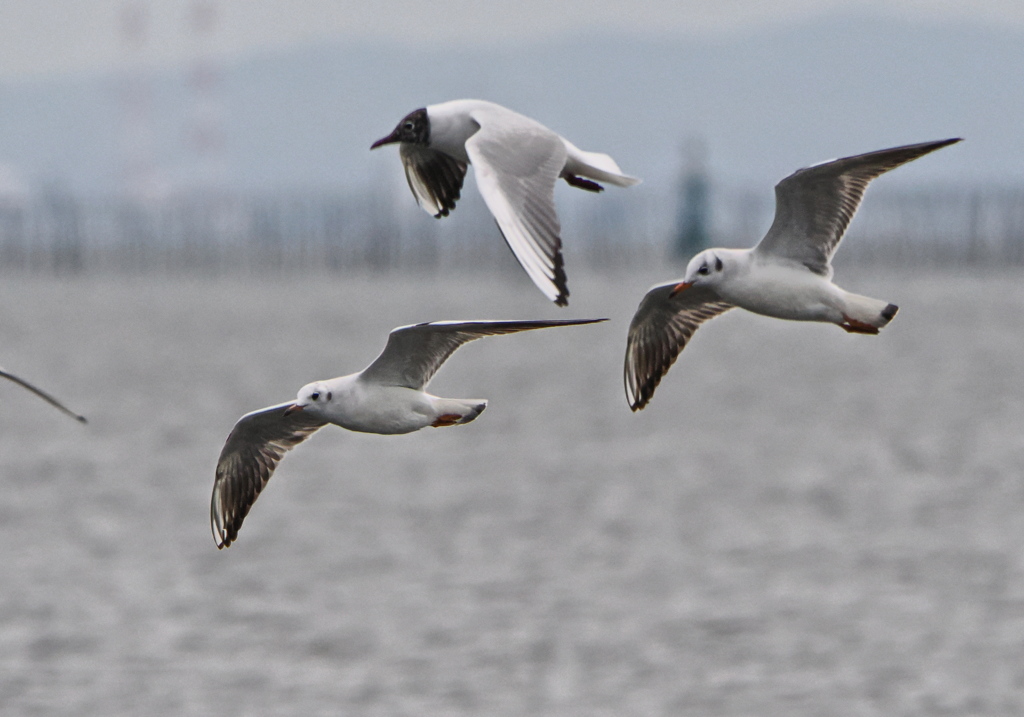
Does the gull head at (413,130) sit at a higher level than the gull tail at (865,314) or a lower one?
higher

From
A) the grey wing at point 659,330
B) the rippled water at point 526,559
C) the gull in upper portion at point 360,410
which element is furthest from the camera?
the rippled water at point 526,559

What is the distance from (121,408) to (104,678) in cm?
7917

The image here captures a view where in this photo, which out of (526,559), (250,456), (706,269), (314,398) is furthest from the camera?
(526,559)

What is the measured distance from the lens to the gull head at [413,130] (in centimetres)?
516

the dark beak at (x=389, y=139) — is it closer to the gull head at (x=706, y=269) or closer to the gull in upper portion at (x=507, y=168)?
the gull in upper portion at (x=507, y=168)

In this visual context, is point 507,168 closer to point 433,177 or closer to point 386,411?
point 386,411

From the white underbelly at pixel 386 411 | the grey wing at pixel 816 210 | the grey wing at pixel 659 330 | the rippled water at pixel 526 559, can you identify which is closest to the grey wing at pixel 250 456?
the white underbelly at pixel 386 411

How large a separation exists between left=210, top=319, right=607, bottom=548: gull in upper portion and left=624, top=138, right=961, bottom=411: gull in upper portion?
50 cm

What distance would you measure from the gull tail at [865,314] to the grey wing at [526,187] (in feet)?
3.10

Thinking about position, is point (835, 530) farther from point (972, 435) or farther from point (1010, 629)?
point (972, 435)

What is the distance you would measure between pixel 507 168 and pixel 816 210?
125 cm

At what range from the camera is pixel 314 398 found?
5238 millimetres

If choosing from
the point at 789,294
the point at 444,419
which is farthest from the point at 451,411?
the point at 789,294

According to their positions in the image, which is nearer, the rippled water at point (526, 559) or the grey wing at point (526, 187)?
the grey wing at point (526, 187)
